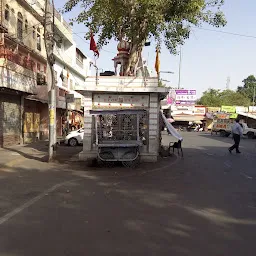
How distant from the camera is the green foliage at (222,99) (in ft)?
287

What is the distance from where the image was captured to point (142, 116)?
15.1m

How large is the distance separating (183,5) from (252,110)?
158ft

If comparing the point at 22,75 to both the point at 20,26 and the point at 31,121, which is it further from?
the point at 31,121

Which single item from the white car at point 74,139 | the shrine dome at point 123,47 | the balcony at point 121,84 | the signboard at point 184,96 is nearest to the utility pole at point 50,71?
the balcony at point 121,84

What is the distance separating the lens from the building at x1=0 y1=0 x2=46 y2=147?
19.0 m

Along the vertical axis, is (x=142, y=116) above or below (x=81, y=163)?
above

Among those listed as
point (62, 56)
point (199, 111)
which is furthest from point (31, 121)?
point (199, 111)

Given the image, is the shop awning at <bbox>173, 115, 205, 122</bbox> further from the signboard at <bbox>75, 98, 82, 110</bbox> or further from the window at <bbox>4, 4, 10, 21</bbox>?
the window at <bbox>4, 4, 10, 21</bbox>

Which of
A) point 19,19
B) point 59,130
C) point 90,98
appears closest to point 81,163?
point 90,98

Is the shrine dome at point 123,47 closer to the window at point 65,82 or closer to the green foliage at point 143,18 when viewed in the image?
the green foliage at point 143,18

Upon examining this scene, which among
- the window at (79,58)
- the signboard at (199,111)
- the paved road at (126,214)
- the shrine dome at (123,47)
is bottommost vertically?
the paved road at (126,214)

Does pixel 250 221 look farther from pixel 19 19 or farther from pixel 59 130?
pixel 59 130

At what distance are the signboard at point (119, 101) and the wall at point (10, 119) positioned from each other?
667 centimetres

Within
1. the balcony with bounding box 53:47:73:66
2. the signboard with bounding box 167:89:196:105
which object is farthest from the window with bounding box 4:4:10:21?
the signboard with bounding box 167:89:196:105
